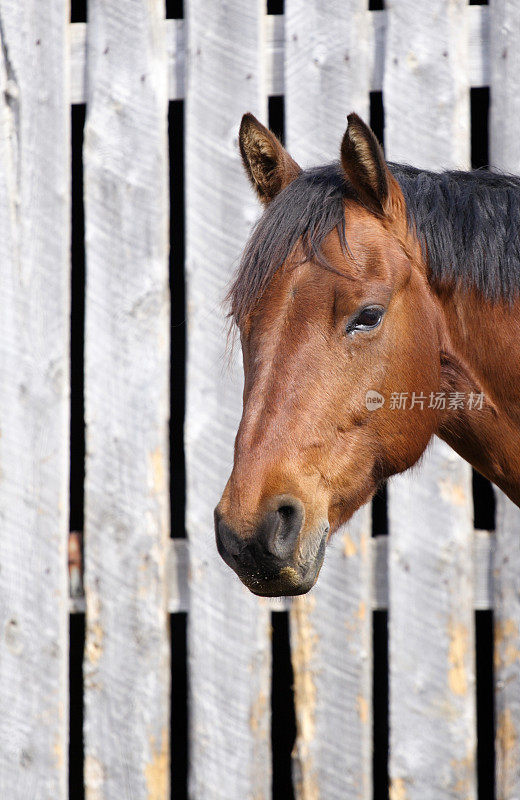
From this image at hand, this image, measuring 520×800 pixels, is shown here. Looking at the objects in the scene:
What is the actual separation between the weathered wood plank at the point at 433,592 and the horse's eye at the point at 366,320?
1126mm

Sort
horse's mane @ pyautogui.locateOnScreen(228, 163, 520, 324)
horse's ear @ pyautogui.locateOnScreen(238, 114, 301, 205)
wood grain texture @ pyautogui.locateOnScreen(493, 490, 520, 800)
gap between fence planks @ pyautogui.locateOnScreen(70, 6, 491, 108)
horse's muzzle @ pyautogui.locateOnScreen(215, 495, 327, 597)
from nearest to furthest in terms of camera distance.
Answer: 1. horse's muzzle @ pyautogui.locateOnScreen(215, 495, 327, 597)
2. horse's mane @ pyautogui.locateOnScreen(228, 163, 520, 324)
3. horse's ear @ pyautogui.locateOnScreen(238, 114, 301, 205)
4. wood grain texture @ pyautogui.locateOnScreen(493, 490, 520, 800)
5. gap between fence planks @ pyautogui.locateOnScreen(70, 6, 491, 108)

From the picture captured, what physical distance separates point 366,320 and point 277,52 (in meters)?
1.65

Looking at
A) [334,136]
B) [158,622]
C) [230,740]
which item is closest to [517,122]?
[334,136]

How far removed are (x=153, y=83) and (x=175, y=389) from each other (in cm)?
221

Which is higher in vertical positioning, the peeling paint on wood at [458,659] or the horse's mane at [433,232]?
the horse's mane at [433,232]

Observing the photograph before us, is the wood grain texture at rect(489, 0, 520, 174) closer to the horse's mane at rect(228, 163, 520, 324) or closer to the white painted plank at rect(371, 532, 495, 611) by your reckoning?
the horse's mane at rect(228, 163, 520, 324)

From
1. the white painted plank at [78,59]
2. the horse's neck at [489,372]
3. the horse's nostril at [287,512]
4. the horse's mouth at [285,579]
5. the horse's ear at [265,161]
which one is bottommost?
the horse's mouth at [285,579]

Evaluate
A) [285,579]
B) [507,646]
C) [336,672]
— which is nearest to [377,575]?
[336,672]

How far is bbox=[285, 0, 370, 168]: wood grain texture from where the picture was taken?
291 cm

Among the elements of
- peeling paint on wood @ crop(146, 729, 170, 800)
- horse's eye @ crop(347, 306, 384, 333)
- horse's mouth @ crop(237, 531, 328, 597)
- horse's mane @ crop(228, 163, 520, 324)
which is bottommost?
peeling paint on wood @ crop(146, 729, 170, 800)

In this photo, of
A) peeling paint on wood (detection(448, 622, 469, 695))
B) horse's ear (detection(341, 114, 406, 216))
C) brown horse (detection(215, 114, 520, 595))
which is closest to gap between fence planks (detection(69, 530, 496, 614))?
peeling paint on wood (detection(448, 622, 469, 695))

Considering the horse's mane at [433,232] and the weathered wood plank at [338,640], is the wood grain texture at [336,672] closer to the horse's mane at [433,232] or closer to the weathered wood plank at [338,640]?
the weathered wood plank at [338,640]

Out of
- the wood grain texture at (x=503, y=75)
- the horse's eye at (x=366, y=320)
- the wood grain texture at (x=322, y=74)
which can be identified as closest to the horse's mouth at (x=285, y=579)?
the horse's eye at (x=366, y=320)

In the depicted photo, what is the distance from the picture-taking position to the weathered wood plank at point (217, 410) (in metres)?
2.84
